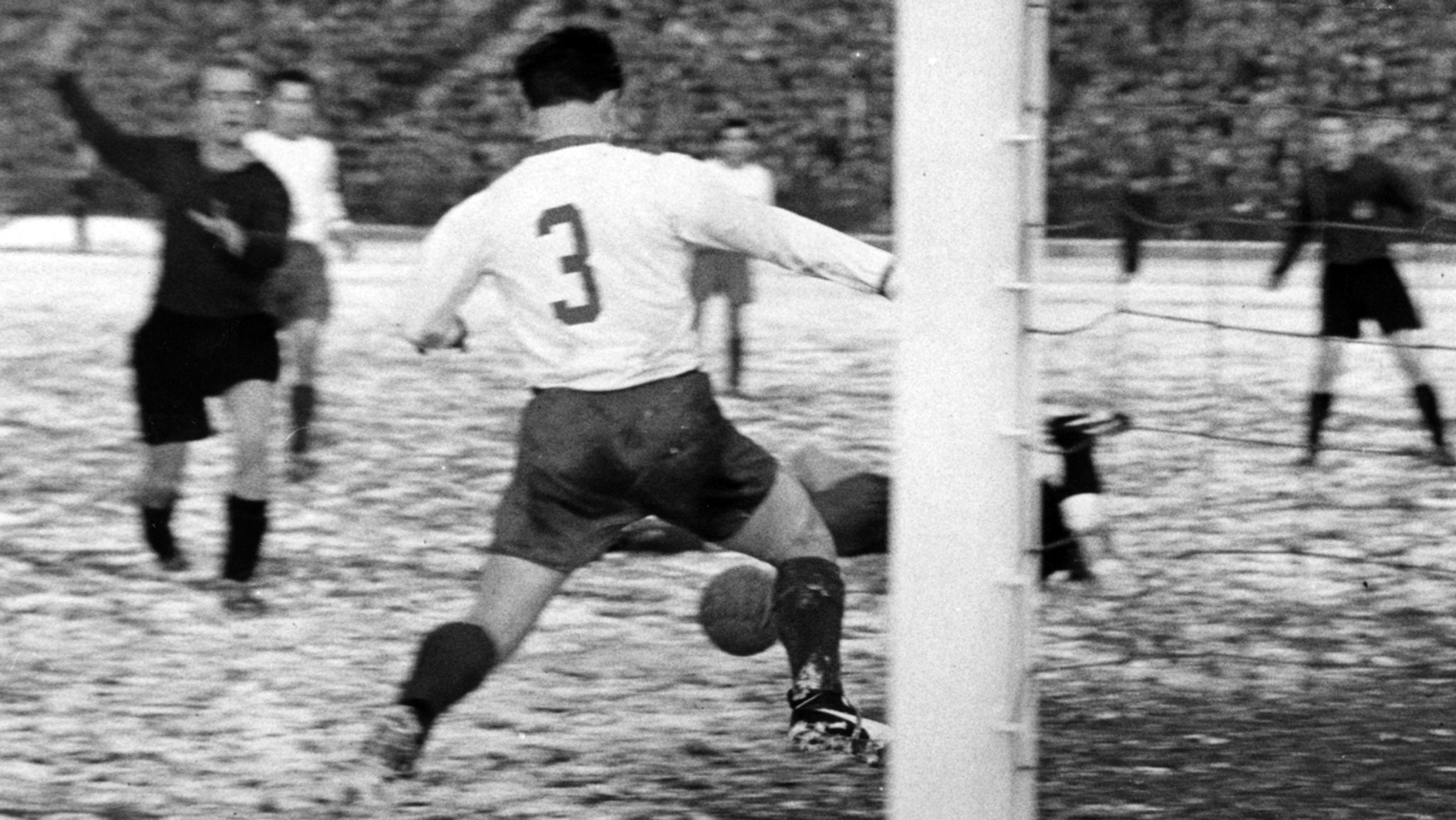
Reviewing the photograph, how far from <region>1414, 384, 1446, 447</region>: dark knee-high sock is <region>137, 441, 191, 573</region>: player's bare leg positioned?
17.2ft

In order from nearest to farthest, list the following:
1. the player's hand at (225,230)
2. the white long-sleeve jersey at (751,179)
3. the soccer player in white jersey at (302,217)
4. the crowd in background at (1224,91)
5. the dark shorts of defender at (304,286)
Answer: the player's hand at (225,230) → the dark shorts of defender at (304,286) → the soccer player in white jersey at (302,217) → the white long-sleeve jersey at (751,179) → the crowd in background at (1224,91)

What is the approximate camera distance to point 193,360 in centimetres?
701

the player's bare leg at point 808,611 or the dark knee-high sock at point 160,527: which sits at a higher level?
the player's bare leg at point 808,611

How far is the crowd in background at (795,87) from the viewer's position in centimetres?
2000

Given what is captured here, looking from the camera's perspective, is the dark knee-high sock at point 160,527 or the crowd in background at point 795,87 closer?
the dark knee-high sock at point 160,527

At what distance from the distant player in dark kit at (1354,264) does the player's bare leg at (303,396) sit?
13.2 ft

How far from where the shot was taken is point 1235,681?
6285mm

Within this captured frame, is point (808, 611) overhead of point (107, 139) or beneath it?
beneath

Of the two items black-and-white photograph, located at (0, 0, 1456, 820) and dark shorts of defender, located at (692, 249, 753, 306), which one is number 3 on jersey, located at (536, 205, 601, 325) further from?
dark shorts of defender, located at (692, 249, 753, 306)

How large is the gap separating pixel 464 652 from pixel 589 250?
78 centimetres

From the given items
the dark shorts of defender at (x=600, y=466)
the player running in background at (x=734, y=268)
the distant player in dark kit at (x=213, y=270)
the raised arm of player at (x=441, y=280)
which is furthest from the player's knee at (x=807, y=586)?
the player running in background at (x=734, y=268)

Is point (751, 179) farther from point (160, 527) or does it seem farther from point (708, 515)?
point (708, 515)

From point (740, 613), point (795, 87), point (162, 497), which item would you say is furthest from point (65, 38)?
point (740, 613)

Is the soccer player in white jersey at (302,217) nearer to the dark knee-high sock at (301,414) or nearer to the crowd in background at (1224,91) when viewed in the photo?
the dark knee-high sock at (301,414)
